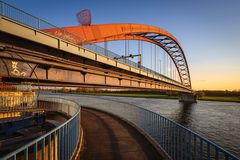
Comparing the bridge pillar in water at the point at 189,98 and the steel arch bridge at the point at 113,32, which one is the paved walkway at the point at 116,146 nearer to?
the steel arch bridge at the point at 113,32

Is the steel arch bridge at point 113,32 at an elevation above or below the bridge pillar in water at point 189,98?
above

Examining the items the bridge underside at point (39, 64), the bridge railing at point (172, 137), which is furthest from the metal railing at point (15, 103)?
the bridge railing at point (172, 137)

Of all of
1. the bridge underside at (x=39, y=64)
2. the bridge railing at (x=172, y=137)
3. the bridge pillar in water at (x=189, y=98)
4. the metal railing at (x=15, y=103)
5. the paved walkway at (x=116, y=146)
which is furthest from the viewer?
the bridge pillar in water at (x=189, y=98)

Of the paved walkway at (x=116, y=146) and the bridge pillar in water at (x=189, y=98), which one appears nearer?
the paved walkway at (x=116, y=146)

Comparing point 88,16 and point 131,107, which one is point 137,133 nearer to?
point 131,107

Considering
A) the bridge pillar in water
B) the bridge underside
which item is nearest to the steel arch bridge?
the bridge underside

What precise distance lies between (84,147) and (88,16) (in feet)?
52.5

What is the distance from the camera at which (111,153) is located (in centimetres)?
567

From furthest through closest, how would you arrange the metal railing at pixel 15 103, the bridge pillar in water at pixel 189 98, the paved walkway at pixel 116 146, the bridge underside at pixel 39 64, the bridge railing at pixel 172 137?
the bridge pillar in water at pixel 189 98 → the metal railing at pixel 15 103 → the bridge underside at pixel 39 64 → the paved walkway at pixel 116 146 → the bridge railing at pixel 172 137

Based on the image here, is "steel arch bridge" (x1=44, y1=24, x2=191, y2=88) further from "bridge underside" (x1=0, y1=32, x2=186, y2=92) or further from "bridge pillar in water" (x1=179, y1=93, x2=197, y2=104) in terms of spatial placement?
"bridge pillar in water" (x1=179, y1=93, x2=197, y2=104)

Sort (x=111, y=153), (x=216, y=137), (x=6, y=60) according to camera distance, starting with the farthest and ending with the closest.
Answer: (x=216, y=137)
(x=6, y=60)
(x=111, y=153)

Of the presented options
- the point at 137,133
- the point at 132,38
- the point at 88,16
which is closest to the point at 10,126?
the point at 137,133

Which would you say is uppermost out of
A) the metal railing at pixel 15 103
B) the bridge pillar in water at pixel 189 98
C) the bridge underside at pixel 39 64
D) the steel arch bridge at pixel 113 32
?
the steel arch bridge at pixel 113 32

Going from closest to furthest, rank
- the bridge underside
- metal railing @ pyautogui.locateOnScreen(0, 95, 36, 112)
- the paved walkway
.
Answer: the paved walkway
the bridge underside
metal railing @ pyautogui.locateOnScreen(0, 95, 36, 112)
